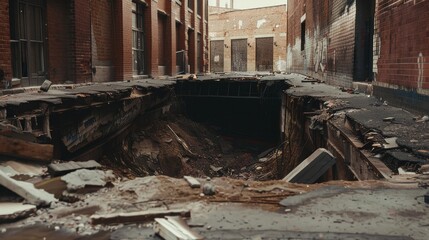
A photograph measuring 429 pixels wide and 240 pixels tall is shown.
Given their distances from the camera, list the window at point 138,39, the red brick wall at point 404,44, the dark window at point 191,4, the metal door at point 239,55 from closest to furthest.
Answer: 1. the red brick wall at point 404,44
2. the window at point 138,39
3. the dark window at point 191,4
4. the metal door at point 239,55

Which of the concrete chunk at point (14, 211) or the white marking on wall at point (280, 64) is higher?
the white marking on wall at point (280, 64)

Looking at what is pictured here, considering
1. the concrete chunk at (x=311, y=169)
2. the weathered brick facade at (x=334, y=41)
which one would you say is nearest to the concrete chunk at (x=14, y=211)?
the concrete chunk at (x=311, y=169)

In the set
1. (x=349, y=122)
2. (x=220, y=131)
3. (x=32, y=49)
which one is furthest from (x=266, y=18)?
(x=349, y=122)

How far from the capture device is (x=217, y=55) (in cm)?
3822

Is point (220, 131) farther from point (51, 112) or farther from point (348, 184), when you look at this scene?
point (348, 184)

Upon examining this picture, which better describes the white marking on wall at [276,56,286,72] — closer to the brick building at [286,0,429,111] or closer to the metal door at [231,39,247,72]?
the metal door at [231,39,247,72]

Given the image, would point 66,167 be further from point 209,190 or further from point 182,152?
point 182,152

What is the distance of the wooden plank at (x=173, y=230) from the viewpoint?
2486mm

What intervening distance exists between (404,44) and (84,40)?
7.49 metres

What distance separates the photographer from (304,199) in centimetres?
331

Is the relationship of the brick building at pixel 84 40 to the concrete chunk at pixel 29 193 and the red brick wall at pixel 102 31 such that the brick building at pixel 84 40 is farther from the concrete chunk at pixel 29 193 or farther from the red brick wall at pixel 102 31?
the concrete chunk at pixel 29 193

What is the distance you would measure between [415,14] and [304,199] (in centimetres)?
426

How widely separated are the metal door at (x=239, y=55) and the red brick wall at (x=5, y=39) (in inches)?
1170

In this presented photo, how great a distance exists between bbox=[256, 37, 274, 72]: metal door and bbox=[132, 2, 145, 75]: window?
825 inches
